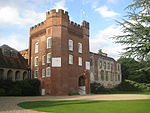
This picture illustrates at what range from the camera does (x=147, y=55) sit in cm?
598

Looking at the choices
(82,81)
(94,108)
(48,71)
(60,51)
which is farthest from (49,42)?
(94,108)

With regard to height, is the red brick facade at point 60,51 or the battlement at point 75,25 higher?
the battlement at point 75,25

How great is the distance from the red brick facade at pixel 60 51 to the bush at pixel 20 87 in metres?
1.34

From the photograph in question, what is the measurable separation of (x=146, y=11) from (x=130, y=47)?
127cm

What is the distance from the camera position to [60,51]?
3052 cm

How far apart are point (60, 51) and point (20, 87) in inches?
333

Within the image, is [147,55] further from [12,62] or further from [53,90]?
[12,62]

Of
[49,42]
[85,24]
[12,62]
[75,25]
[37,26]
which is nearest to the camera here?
[49,42]

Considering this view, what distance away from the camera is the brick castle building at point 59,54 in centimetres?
3022

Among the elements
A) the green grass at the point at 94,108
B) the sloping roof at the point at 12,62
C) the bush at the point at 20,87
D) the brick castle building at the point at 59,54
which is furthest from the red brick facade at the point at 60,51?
the green grass at the point at 94,108

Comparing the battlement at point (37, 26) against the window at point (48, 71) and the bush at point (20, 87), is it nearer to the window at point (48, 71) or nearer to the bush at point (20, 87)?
the window at point (48, 71)

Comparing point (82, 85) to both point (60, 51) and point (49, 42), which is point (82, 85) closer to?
point (60, 51)

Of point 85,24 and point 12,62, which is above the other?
point 85,24

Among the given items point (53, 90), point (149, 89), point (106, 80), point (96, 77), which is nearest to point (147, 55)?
point (149, 89)
